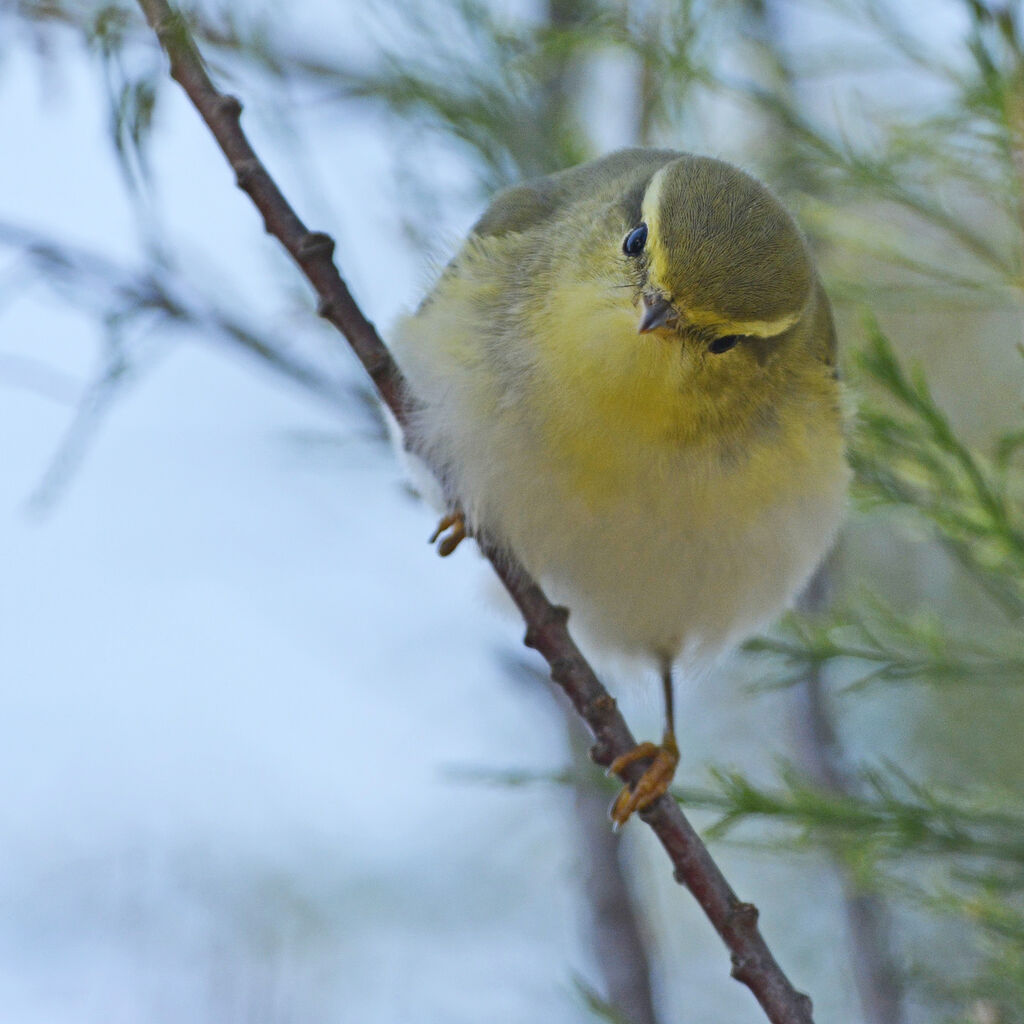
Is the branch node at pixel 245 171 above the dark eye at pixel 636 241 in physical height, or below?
above

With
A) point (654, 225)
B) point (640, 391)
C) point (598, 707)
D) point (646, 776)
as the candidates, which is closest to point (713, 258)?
point (654, 225)

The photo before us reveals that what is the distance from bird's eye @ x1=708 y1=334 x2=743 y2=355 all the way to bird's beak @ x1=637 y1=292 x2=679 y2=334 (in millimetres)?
159

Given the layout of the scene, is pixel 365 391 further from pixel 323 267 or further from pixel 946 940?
pixel 946 940

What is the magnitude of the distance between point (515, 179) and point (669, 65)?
0.69 m

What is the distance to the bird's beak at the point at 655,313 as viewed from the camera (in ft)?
7.53

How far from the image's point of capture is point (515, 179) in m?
3.38

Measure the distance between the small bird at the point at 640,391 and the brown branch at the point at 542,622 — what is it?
12cm

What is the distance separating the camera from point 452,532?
2963mm

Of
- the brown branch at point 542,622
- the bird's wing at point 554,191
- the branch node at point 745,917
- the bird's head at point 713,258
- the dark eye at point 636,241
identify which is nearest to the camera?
the brown branch at point 542,622

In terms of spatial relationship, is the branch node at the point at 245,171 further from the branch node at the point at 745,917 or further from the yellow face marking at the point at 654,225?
the branch node at the point at 745,917

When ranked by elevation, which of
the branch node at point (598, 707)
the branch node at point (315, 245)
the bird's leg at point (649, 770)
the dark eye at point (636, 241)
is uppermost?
the branch node at point (315, 245)

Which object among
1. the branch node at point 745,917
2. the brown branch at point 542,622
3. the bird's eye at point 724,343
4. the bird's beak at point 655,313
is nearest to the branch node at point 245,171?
the brown branch at point 542,622

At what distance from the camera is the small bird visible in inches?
95.9

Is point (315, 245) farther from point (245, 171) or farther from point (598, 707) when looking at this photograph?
point (598, 707)
